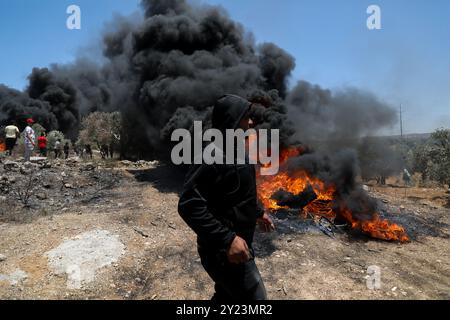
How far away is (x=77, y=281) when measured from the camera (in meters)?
5.23

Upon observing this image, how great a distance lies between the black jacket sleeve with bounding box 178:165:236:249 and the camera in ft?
8.34

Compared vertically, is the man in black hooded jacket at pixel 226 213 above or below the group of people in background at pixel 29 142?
below

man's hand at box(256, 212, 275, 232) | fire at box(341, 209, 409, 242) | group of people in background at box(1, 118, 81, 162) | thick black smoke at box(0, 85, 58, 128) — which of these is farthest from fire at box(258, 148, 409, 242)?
thick black smoke at box(0, 85, 58, 128)

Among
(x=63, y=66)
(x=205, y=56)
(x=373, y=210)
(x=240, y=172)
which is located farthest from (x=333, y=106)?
(x=63, y=66)

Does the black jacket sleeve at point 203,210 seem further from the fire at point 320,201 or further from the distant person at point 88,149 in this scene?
the distant person at point 88,149

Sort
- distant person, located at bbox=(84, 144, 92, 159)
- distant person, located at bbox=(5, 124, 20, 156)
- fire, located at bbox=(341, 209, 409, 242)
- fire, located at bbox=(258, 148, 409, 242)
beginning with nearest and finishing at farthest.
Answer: fire, located at bbox=(341, 209, 409, 242), fire, located at bbox=(258, 148, 409, 242), distant person, located at bbox=(5, 124, 20, 156), distant person, located at bbox=(84, 144, 92, 159)

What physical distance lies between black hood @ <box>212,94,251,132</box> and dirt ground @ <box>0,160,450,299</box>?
3.29m

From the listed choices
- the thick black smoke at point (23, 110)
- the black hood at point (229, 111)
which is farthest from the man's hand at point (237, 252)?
the thick black smoke at point (23, 110)

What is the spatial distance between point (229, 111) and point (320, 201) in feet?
22.8

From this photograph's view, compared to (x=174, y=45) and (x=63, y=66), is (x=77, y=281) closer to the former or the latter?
(x=174, y=45)

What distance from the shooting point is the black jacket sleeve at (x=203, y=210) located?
2.54 metres

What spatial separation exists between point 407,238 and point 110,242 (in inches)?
238

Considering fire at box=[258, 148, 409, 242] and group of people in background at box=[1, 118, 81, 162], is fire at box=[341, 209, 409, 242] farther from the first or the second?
A: group of people in background at box=[1, 118, 81, 162]

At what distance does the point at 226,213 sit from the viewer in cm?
271
